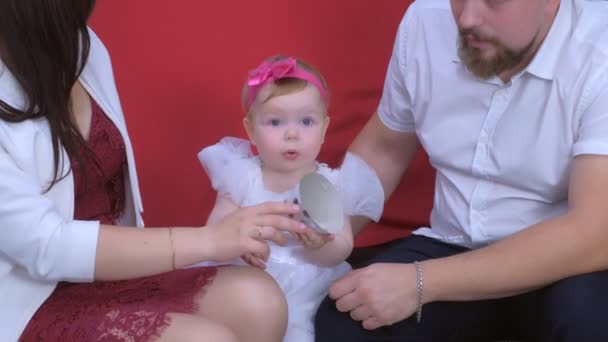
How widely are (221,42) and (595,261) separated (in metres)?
1.00

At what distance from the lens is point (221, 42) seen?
1.93m

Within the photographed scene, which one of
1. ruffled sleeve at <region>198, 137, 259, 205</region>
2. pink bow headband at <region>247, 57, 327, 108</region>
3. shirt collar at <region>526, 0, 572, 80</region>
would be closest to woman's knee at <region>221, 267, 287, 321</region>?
ruffled sleeve at <region>198, 137, 259, 205</region>

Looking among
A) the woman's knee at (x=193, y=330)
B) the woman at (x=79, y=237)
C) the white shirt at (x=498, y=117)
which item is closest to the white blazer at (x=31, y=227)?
the woman at (x=79, y=237)

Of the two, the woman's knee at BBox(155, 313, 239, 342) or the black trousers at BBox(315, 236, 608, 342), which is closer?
the woman's knee at BBox(155, 313, 239, 342)

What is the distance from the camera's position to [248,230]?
→ 124 centimetres

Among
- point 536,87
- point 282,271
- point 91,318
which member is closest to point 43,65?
point 91,318

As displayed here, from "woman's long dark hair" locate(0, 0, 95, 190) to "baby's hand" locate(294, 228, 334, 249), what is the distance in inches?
15.1

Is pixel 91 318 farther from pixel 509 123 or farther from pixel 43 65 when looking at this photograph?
pixel 509 123

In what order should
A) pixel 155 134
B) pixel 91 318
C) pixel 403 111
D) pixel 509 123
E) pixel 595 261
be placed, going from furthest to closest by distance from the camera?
pixel 155 134
pixel 403 111
pixel 509 123
pixel 595 261
pixel 91 318

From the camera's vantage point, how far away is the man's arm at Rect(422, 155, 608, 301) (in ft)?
4.30

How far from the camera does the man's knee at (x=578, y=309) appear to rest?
4.22 feet

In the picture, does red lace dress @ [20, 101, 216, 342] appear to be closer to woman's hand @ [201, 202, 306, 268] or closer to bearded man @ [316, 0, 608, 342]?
woman's hand @ [201, 202, 306, 268]

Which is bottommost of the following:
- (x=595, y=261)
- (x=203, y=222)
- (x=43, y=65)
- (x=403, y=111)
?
(x=203, y=222)

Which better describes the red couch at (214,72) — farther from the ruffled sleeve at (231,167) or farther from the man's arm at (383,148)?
the ruffled sleeve at (231,167)
